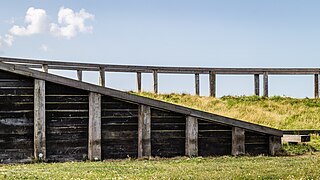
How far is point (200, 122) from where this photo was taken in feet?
64.4

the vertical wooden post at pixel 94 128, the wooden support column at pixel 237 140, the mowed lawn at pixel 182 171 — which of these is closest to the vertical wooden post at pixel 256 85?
the wooden support column at pixel 237 140

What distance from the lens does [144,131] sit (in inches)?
754

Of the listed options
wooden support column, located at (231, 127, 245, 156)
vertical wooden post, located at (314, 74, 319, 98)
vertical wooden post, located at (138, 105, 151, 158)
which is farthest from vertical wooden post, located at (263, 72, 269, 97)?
vertical wooden post, located at (138, 105, 151, 158)

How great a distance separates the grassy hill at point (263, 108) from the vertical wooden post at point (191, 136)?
587cm

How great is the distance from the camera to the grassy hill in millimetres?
25047

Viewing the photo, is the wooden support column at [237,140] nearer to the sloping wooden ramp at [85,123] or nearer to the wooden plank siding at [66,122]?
the sloping wooden ramp at [85,123]

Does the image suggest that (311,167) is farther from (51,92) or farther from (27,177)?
(51,92)

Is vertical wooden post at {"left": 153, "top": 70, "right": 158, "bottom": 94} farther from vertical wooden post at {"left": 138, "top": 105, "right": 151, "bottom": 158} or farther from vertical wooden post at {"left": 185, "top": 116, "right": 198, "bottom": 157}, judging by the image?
vertical wooden post at {"left": 138, "top": 105, "right": 151, "bottom": 158}

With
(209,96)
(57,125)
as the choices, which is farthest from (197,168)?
(209,96)

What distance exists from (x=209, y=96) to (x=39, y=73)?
1204 centimetres

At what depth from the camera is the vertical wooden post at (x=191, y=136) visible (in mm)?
19469

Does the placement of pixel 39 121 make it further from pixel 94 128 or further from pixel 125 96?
pixel 125 96

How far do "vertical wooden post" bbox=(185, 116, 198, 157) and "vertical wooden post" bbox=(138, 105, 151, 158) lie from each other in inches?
49.5

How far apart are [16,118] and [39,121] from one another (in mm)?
723
